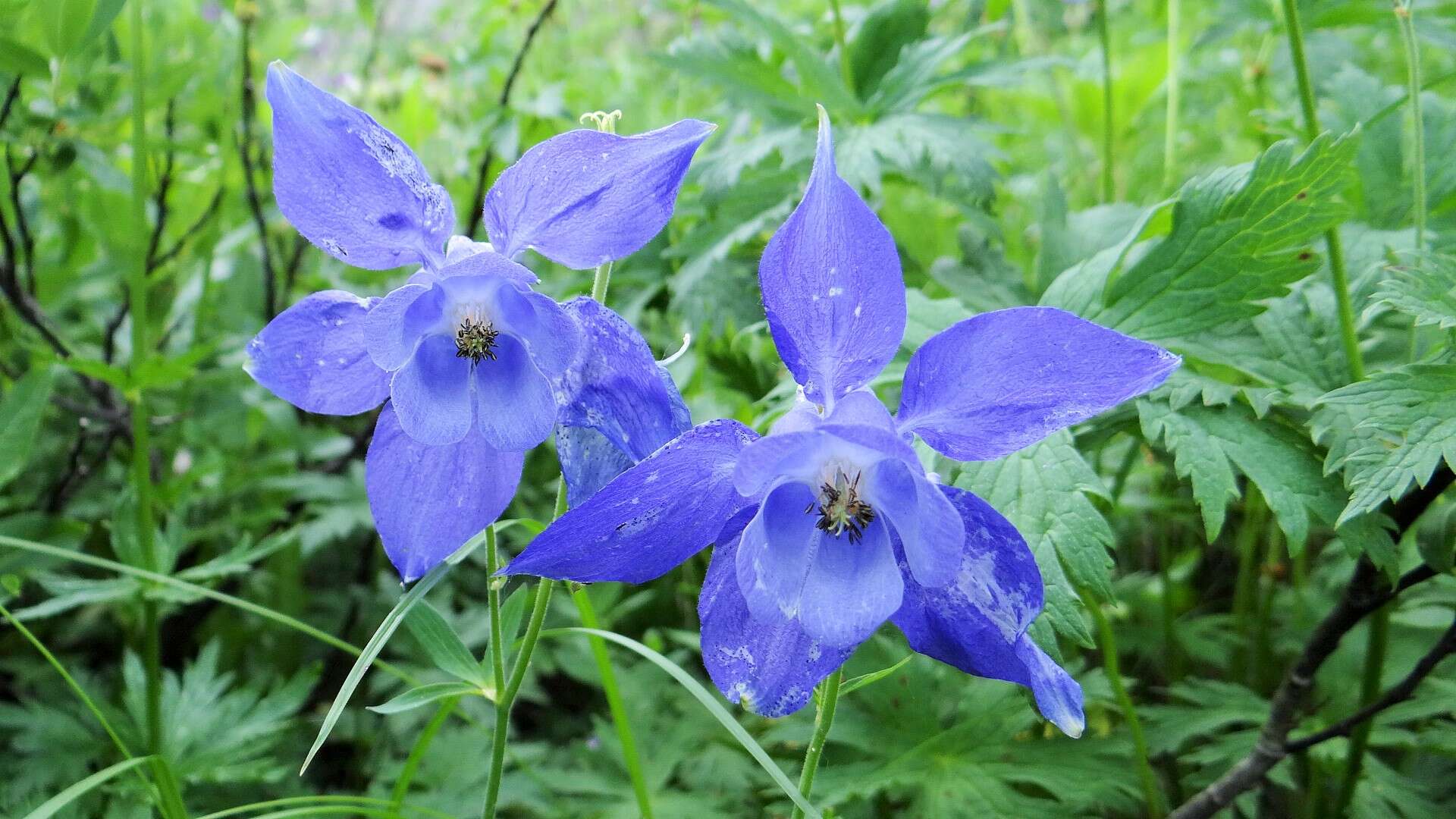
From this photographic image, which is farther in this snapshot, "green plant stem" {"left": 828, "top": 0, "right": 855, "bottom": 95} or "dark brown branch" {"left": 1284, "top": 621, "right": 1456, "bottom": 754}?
"green plant stem" {"left": 828, "top": 0, "right": 855, "bottom": 95}

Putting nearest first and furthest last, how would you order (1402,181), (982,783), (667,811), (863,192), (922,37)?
1. (982,783)
2. (667,811)
3. (1402,181)
4. (863,192)
5. (922,37)

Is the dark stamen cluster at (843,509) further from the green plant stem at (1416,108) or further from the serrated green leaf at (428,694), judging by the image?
the green plant stem at (1416,108)

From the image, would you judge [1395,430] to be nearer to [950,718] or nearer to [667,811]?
[950,718]

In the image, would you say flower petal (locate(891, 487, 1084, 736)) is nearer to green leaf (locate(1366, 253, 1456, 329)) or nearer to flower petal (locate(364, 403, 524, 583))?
flower petal (locate(364, 403, 524, 583))

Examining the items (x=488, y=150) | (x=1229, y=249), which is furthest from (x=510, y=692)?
(x=488, y=150)

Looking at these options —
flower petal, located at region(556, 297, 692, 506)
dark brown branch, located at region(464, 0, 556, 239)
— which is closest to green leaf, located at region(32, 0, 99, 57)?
dark brown branch, located at region(464, 0, 556, 239)

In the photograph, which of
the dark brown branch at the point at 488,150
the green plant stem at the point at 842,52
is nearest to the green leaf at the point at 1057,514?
the green plant stem at the point at 842,52

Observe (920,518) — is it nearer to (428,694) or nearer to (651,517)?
(651,517)

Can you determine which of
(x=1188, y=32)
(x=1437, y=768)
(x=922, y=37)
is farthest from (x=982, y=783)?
(x=1188, y=32)
